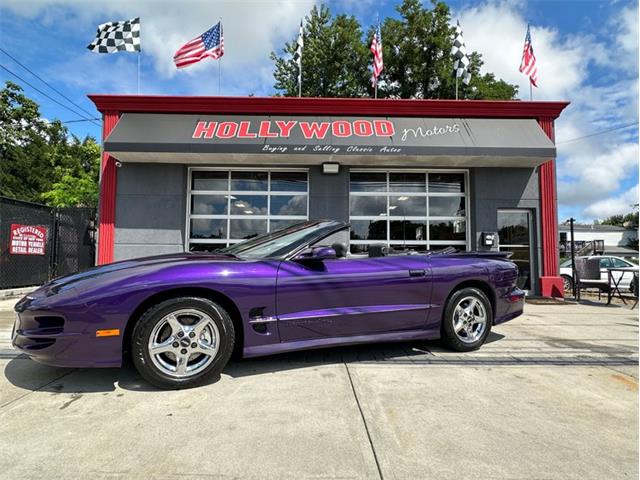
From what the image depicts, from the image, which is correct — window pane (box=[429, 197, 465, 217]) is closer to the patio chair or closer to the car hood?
the patio chair

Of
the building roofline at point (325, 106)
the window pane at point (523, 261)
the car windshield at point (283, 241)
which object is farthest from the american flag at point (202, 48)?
the window pane at point (523, 261)

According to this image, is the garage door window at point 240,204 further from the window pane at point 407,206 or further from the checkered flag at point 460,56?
the checkered flag at point 460,56

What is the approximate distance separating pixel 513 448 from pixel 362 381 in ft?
4.14

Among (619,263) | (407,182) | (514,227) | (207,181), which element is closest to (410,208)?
(407,182)

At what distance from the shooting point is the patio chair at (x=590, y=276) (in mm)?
9312

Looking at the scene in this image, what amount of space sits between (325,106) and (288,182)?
2.12 metres

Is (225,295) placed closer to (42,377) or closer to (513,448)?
(42,377)

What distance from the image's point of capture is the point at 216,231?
966 centimetres

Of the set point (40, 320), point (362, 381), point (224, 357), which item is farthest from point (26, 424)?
point (362, 381)

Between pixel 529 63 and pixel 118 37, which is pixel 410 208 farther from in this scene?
pixel 118 37

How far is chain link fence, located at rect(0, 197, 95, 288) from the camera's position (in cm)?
854

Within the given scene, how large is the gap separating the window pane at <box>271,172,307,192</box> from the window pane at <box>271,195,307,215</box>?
19 cm

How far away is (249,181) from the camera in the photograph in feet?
32.3

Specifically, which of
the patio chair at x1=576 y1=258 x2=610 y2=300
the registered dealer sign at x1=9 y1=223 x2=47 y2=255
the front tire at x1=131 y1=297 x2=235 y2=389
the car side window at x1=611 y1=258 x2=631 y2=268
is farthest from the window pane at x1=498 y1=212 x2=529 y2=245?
the registered dealer sign at x1=9 y1=223 x2=47 y2=255
